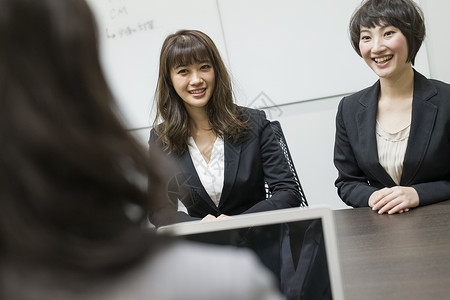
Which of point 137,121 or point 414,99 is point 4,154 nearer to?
point 414,99

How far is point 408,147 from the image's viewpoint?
79.7 inches

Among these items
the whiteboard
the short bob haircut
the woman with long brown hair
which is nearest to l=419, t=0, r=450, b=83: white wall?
the whiteboard

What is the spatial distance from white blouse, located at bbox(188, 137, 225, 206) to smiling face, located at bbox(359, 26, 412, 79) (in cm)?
64

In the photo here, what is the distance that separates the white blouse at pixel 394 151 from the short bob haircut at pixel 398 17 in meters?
0.28

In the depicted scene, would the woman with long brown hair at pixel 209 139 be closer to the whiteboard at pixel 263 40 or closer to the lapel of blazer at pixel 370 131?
the lapel of blazer at pixel 370 131

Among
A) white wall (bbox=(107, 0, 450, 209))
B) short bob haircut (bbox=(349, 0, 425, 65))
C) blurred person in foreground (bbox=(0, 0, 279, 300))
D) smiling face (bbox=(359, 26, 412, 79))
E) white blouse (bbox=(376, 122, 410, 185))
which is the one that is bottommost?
white wall (bbox=(107, 0, 450, 209))

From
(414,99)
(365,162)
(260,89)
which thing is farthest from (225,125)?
(260,89)

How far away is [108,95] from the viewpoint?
1.77ft

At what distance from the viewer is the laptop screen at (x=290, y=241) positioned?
0.94 m

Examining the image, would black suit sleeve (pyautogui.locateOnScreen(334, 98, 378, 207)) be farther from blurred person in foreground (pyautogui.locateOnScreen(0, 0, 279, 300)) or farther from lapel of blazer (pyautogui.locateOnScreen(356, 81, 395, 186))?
blurred person in foreground (pyautogui.locateOnScreen(0, 0, 279, 300))

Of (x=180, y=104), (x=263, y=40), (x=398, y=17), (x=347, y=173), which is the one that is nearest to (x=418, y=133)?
(x=347, y=173)

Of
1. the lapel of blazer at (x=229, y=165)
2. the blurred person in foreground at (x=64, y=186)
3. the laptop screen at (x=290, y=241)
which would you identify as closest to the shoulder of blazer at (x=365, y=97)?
the lapel of blazer at (x=229, y=165)

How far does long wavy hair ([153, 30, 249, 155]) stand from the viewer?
2.20 m

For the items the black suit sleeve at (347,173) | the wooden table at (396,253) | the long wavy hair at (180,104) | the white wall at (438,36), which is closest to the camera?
the wooden table at (396,253)
